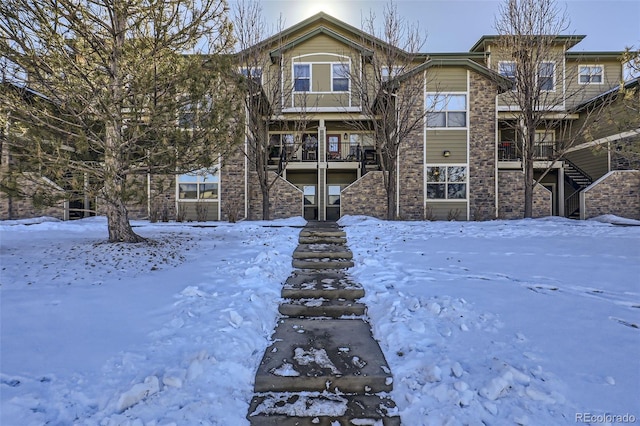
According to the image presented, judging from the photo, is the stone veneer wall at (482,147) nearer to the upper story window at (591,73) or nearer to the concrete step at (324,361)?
the upper story window at (591,73)

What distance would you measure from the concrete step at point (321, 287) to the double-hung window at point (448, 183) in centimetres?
1117

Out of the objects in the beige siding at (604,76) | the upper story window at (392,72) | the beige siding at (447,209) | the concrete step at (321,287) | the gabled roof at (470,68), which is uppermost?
the beige siding at (604,76)

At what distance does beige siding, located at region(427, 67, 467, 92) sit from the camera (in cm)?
1472

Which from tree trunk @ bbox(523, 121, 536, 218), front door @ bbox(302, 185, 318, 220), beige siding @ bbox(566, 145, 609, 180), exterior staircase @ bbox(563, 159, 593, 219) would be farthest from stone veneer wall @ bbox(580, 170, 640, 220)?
front door @ bbox(302, 185, 318, 220)

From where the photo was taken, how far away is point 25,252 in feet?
19.9

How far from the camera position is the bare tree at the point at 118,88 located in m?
5.35

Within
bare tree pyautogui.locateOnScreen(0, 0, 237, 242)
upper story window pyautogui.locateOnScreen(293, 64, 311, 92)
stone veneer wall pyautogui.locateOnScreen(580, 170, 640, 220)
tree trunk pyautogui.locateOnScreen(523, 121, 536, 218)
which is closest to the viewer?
bare tree pyautogui.locateOnScreen(0, 0, 237, 242)

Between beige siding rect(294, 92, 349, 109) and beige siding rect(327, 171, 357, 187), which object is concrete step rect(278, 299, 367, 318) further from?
beige siding rect(327, 171, 357, 187)

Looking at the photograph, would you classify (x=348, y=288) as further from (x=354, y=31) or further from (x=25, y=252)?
(x=354, y=31)

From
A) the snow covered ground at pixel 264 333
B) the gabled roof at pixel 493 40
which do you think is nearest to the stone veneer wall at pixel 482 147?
the gabled roof at pixel 493 40

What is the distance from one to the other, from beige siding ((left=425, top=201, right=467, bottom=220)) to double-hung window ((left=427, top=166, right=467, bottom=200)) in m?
0.28

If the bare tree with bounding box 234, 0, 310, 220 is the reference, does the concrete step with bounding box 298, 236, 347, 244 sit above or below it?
below

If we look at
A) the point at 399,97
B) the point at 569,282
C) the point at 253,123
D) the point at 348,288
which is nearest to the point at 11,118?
the point at 348,288

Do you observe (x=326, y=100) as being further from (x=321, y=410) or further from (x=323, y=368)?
(x=321, y=410)
